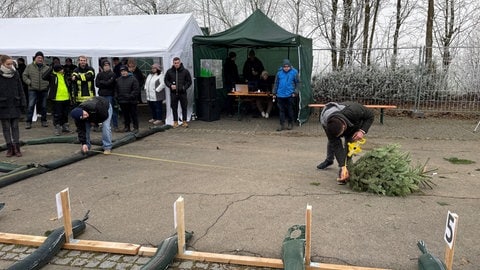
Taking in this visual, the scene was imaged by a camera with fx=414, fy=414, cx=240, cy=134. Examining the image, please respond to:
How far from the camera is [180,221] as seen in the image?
3.55 meters

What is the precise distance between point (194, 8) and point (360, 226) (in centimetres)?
2327

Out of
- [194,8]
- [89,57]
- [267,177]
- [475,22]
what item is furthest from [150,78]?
[194,8]

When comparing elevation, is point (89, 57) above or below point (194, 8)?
below

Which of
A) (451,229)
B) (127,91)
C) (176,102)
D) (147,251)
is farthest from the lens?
(176,102)

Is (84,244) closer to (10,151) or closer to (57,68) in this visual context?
(10,151)

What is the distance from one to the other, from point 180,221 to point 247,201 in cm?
168

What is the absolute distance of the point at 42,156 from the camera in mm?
7762

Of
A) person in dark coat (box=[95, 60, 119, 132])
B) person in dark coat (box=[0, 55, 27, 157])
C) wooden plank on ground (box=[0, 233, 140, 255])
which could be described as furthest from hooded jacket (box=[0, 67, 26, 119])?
wooden plank on ground (box=[0, 233, 140, 255])

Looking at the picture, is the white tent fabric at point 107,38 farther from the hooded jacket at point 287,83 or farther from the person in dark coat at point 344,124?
the person in dark coat at point 344,124

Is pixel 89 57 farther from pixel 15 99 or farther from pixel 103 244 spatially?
pixel 103 244

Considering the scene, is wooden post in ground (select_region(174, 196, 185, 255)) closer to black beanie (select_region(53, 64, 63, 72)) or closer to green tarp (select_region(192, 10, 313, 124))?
black beanie (select_region(53, 64, 63, 72))

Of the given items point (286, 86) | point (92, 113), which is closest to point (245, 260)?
point (92, 113)

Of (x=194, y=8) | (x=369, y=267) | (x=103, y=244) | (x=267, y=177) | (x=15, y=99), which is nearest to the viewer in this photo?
(x=369, y=267)

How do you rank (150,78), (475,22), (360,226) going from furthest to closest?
1. (475,22)
2. (150,78)
3. (360,226)
